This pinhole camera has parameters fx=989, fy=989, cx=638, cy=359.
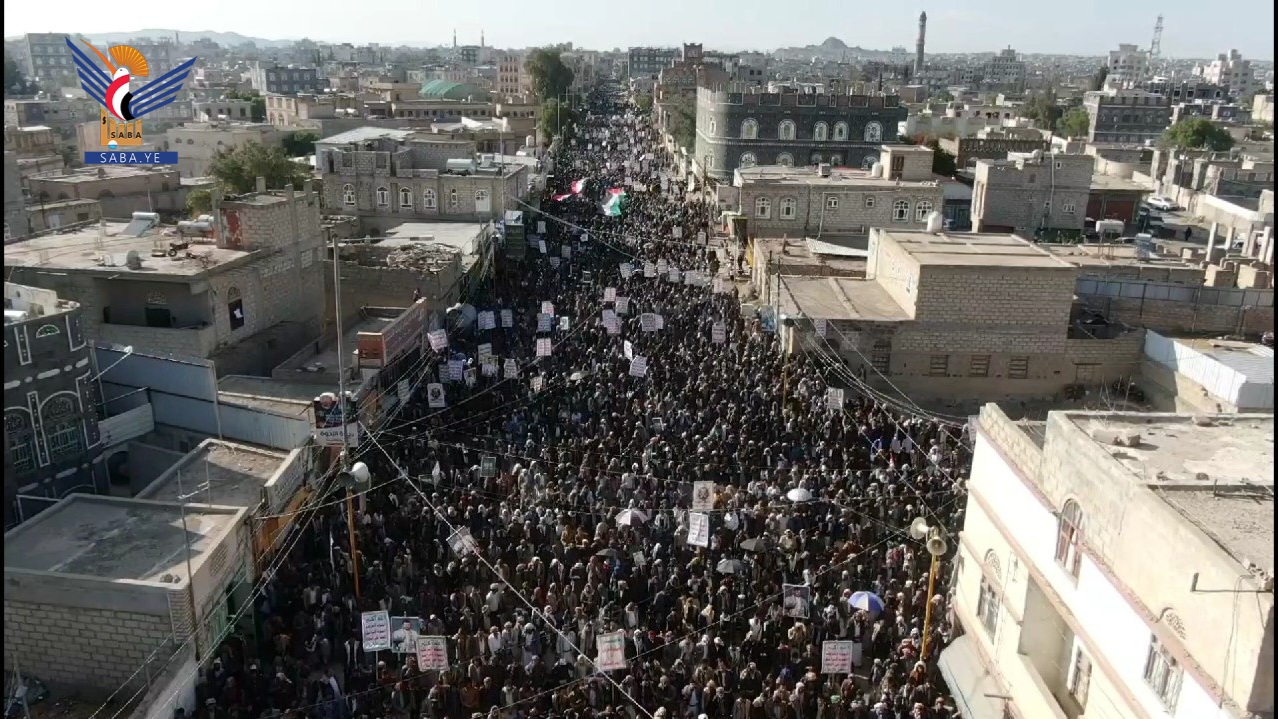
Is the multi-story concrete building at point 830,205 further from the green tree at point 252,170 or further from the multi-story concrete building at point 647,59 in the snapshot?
the multi-story concrete building at point 647,59

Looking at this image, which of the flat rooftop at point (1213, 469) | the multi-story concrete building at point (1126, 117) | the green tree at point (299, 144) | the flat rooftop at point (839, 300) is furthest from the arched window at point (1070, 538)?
the multi-story concrete building at point (1126, 117)

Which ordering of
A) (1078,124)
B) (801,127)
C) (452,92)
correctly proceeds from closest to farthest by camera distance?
(801,127) < (1078,124) < (452,92)

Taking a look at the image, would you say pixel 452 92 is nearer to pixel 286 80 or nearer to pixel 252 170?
pixel 252 170

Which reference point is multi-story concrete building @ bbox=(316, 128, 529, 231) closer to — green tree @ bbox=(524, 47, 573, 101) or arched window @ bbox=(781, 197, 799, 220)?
arched window @ bbox=(781, 197, 799, 220)

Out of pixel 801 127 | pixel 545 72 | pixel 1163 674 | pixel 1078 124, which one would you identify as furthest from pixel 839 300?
pixel 545 72

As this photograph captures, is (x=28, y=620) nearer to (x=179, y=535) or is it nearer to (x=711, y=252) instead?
(x=179, y=535)

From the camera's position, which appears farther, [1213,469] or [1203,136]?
[1203,136]
